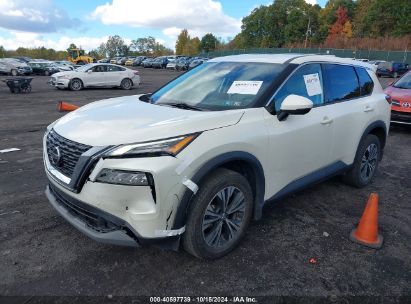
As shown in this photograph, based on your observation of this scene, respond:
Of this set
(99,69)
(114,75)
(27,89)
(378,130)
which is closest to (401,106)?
(378,130)

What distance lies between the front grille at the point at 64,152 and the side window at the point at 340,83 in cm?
271

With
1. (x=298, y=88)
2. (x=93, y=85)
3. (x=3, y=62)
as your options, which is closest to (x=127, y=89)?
(x=93, y=85)

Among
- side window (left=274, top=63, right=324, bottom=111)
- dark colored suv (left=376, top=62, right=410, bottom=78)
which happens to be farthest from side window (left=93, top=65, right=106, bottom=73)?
dark colored suv (left=376, top=62, right=410, bottom=78)

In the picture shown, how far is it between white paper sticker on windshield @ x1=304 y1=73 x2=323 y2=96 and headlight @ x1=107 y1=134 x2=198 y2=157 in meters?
1.78

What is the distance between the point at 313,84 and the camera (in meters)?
3.92

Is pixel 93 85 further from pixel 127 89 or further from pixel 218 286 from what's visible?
pixel 218 286

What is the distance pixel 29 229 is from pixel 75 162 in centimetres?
133

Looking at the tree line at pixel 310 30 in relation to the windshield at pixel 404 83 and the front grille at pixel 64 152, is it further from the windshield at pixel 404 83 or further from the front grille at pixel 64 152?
the front grille at pixel 64 152

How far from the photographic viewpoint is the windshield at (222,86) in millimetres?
3463

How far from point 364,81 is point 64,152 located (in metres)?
3.87

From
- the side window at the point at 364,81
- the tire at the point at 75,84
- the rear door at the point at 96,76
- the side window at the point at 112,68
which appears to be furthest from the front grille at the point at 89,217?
the side window at the point at 112,68

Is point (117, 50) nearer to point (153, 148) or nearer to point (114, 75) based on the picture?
point (114, 75)

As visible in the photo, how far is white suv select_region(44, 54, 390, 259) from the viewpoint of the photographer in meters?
2.61

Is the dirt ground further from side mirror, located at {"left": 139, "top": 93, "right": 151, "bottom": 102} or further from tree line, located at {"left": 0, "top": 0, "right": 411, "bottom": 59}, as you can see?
tree line, located at {"left": 0, "top": 0, "right": 411, "bottom": 59}
